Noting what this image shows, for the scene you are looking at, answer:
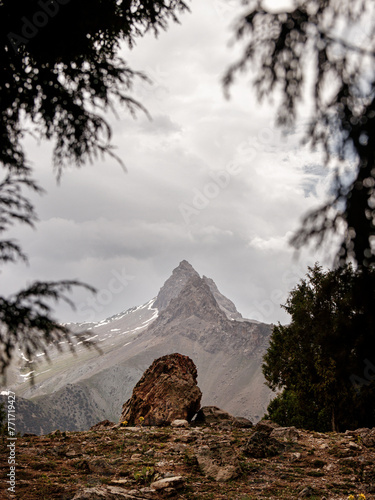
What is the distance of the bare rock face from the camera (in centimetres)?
1778

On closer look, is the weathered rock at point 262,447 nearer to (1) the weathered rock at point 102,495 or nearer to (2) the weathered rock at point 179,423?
(1) the weathered rock at point 102,495

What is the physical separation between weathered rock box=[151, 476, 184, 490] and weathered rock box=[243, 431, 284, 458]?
138 inches

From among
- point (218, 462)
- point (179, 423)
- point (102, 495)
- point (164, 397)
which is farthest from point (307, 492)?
point (164, 397)

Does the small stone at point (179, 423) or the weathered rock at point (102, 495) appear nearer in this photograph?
the weathered rock at point (102, 495)

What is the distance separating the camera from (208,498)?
26.9 ft

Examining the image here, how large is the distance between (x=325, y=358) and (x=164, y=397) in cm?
949

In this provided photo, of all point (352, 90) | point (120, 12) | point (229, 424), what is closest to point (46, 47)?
point (120, 12)

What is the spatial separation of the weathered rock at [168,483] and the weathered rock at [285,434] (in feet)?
19.4

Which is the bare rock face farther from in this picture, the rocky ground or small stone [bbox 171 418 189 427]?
the rocky ground

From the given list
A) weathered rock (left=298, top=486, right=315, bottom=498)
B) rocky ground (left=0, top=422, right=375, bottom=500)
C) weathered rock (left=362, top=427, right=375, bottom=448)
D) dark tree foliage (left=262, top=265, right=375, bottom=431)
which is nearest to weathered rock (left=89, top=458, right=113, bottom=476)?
rocky ground (left=0, top=422, right=375, bottom=500)

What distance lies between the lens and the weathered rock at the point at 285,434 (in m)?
13.2

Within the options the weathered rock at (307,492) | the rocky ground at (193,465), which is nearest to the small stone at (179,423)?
the rocky ground at (193,465)

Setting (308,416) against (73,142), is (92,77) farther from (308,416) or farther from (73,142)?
(308,416)

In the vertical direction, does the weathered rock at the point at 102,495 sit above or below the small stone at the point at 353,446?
above
